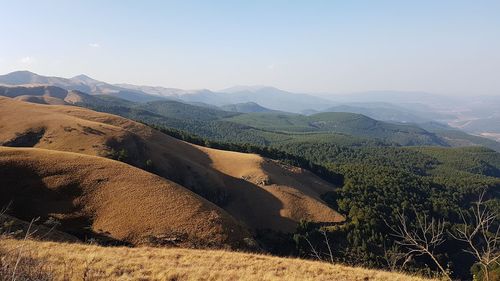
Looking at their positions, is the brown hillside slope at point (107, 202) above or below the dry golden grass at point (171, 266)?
below

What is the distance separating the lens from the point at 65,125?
79.2 metres

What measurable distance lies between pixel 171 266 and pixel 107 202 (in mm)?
28503

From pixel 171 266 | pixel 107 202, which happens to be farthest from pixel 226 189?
pixel 171 266

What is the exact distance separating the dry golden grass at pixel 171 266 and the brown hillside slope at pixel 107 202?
16.0 meters

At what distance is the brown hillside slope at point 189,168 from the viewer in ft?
241

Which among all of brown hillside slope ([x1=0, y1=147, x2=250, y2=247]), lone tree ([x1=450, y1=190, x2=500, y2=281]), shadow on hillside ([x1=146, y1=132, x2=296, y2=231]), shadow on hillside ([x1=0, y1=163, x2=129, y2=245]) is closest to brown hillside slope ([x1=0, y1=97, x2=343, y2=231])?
shadow on hillside ([x1=146, y1=132, x2=296, y2=231])

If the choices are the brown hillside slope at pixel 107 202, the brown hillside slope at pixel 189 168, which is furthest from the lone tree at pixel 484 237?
the brown hillside slope at pixel 189 168

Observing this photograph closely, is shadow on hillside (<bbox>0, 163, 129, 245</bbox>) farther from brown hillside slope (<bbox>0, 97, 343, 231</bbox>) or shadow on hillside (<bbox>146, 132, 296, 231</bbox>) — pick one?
shadow on hillside (<bbox>146, 132, 296, 231</bbox>)

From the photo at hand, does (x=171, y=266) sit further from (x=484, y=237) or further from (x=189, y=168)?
(x=189, y=168)

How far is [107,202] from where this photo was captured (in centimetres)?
4662

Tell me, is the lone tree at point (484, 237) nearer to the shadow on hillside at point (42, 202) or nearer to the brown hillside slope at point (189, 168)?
the shadow on hillside at point (42, 202)

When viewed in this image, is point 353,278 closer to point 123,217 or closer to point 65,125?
point 123,217

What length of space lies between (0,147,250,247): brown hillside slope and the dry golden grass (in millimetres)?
16029

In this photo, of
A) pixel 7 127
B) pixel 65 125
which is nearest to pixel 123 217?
pixel 65 125
